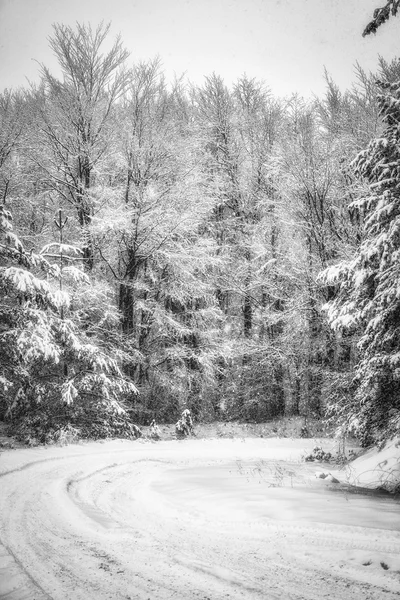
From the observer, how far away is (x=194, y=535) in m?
3.73

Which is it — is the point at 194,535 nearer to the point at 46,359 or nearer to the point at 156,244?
the point at 46,359

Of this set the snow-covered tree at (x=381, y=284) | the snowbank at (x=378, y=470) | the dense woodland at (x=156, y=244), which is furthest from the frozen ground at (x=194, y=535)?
the dense woodland at (x=156, y=244)

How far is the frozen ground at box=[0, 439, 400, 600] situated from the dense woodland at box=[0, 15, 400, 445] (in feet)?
13.9

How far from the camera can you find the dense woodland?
10.7 m

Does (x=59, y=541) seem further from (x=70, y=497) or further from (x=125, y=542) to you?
(x=70, y=497)

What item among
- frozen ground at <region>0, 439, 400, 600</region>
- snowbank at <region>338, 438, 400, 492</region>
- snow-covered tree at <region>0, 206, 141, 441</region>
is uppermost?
snow-covered tree at <region>0, 206, 141, 441</region>

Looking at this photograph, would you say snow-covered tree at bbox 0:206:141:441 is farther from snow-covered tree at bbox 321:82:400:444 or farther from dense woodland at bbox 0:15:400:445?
snow-covered tree at bbox 321:82:400:444

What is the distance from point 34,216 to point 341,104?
1531 centimetres

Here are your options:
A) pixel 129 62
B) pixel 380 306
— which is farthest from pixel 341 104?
pixel 380 306

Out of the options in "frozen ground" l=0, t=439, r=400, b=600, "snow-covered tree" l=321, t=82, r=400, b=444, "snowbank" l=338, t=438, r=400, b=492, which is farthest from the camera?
"snow-covered tree" l=321, t=82, r=400, b=444

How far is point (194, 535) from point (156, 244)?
11.7 m

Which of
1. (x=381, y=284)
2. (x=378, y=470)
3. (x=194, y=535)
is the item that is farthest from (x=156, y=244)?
(x=194, y=535)

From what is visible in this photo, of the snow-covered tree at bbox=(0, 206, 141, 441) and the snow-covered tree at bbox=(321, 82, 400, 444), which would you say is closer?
the snow-covered tree at bbox=(321, 82, 400, 444)

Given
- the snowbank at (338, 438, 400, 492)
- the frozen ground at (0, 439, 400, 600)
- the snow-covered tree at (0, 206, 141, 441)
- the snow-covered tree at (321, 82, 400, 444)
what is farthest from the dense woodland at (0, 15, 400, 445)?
the frozen ground at (0, 439, 400, 600)
